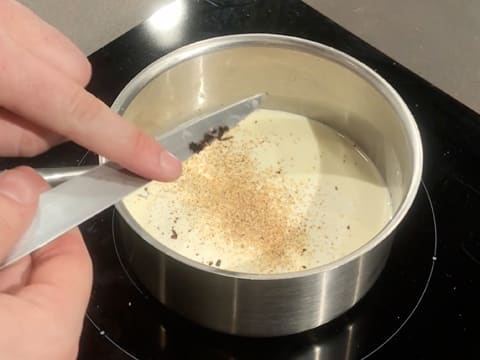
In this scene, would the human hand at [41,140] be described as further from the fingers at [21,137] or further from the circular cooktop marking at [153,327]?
the circular cooktop marking at [153,327]

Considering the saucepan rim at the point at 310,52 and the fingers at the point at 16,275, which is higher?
the saucepan rim at the point at 310,52

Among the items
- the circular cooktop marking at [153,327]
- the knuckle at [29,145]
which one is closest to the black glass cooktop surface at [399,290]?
the circular cooktop marking at [153,327]

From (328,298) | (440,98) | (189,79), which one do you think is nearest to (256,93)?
(189,79)

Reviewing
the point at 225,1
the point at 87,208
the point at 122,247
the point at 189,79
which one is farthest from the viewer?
the point at 225,1

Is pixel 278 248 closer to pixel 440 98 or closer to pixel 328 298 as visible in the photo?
pixel 328 298

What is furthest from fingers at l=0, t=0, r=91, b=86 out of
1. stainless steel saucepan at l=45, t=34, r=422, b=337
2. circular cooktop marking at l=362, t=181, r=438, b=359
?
circular cooktop marking at l=362, t=181, r=438, b=359

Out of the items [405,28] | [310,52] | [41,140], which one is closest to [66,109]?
[41,140]

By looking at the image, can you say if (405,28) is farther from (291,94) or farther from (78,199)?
(78,199)
